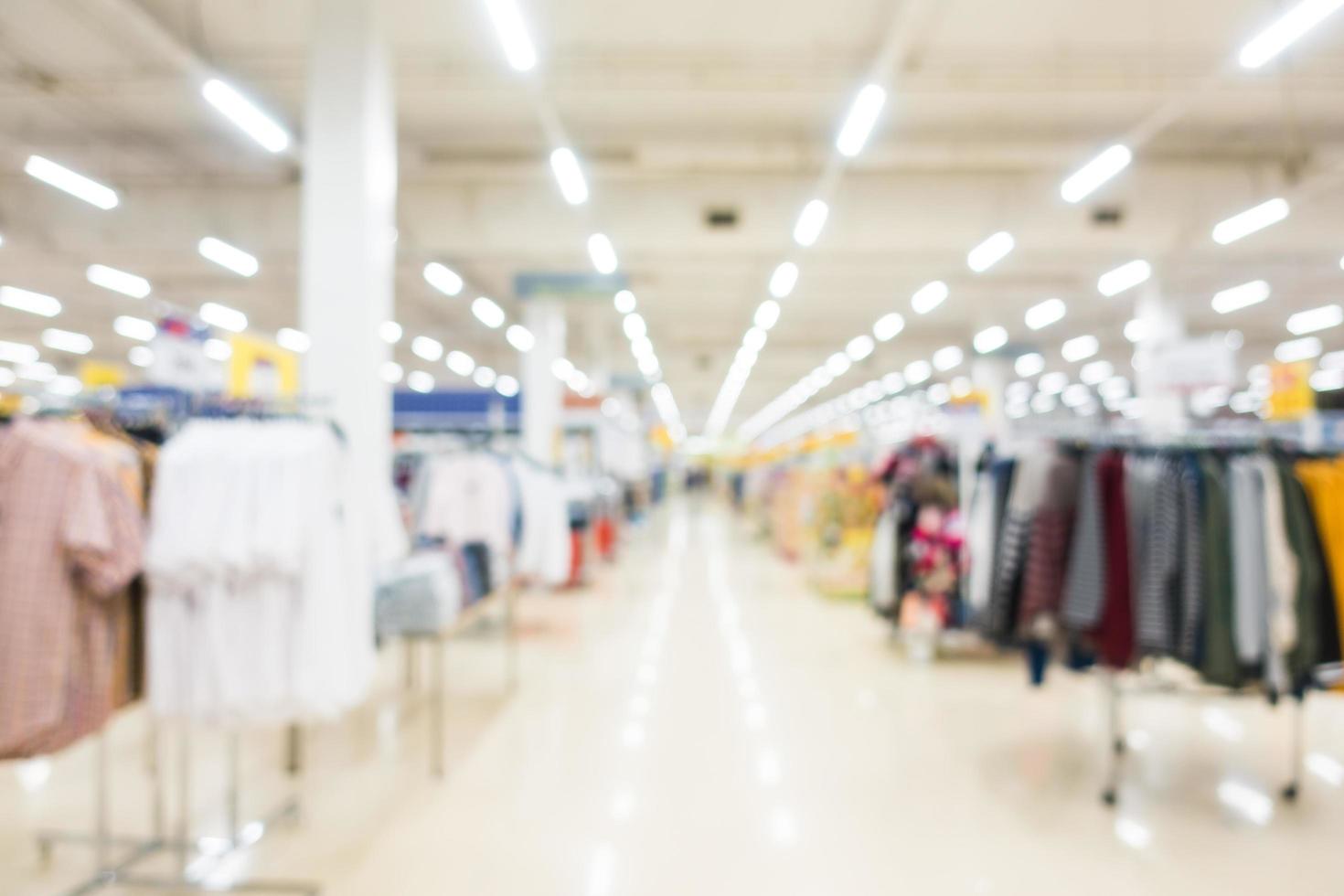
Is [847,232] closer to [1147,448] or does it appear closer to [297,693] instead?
[1147,448]

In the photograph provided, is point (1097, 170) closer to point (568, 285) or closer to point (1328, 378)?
point (568, 285)

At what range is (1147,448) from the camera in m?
3.86

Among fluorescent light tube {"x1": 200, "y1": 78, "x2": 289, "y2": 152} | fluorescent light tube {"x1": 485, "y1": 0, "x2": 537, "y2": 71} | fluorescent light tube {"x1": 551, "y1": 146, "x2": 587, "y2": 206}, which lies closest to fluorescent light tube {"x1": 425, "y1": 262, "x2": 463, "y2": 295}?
fluorescent light tube {"x1": 551, "y1": 146, "x2": 587, "y2": 206}

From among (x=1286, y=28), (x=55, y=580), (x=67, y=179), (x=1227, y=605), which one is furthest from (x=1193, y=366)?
(x=67, y=179)

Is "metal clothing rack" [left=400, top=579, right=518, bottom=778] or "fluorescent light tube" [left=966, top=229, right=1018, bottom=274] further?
"fluorescent light tube" [left=966, top=229, right=1018, bottom=274]

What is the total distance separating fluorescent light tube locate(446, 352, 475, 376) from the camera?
23.2 metres

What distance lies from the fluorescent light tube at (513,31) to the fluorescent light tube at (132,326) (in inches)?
574

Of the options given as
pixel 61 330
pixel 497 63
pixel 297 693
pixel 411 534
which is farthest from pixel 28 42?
pixel 61 330

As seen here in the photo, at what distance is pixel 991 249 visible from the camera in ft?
33.3

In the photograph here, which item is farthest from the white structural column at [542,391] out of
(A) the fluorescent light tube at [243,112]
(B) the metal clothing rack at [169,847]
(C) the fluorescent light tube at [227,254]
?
(B) the metal clothing rack at [169,847]

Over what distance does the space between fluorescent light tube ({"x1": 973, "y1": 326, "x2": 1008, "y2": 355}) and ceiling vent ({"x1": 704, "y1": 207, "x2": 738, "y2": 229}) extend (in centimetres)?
864

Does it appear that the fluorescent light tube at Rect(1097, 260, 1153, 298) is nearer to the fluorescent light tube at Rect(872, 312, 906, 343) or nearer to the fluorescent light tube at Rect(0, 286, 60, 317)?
the fluorescent light tube at Rect(872, 312, 906, 343)

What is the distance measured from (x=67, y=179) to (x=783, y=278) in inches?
314

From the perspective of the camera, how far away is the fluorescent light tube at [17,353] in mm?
19750
